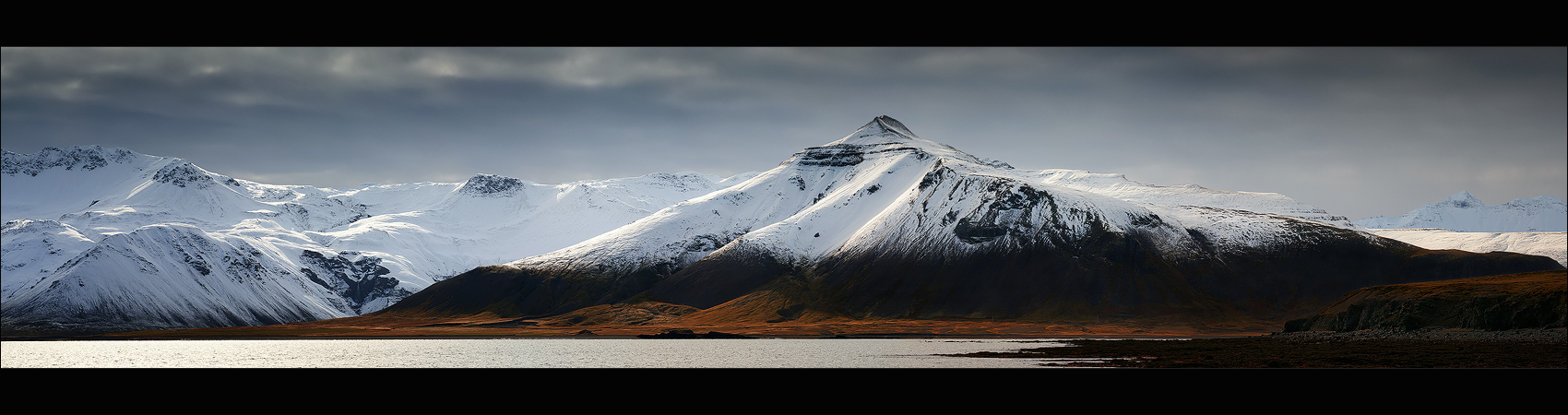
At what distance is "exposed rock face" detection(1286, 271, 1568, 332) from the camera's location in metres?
98.1

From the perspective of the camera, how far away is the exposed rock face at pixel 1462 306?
98125 mm

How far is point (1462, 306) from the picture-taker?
350ft
